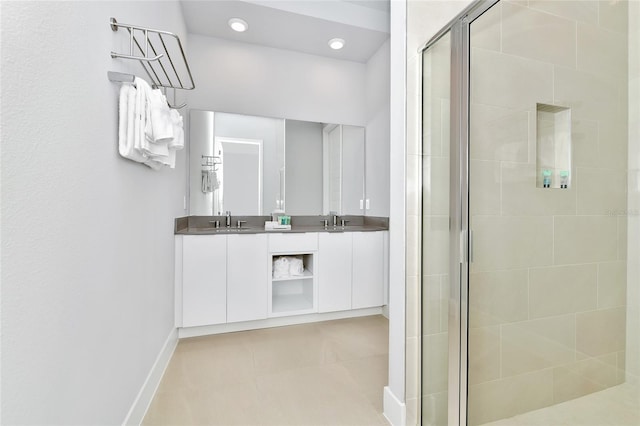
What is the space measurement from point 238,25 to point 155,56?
145 cm

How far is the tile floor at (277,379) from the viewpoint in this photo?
1.47 metres

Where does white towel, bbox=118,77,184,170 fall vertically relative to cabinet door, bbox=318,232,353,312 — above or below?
above

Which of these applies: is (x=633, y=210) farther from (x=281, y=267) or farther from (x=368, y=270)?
(x=281, y=267)

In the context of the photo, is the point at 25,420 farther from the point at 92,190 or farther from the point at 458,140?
the point at 458,140

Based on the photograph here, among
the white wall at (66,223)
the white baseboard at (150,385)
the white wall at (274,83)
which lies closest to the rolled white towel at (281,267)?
the white baseboard at (150,385)

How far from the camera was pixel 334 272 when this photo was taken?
2.71 meters

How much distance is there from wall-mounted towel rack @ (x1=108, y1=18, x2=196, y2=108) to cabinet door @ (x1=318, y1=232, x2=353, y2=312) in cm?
164

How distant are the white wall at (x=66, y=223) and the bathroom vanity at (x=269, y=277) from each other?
0.91 m

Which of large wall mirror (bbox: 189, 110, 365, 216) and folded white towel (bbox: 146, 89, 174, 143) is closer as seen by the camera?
folded white towel (bbox: 146, 89, 174, 143)

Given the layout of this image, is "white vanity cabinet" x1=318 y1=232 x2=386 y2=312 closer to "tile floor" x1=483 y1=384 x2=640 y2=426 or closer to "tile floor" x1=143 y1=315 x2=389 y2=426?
"tile floor" x1=143 y1=315 x2=389 y2=426

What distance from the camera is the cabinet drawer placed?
2.53m

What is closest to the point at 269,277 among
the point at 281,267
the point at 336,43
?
the point at 281,267

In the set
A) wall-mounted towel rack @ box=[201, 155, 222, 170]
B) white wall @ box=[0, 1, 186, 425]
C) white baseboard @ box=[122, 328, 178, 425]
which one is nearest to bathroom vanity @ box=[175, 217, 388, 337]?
white baseboard @ box=[122, 328, 178, 425]

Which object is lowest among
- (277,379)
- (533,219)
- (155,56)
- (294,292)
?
(277,379)
